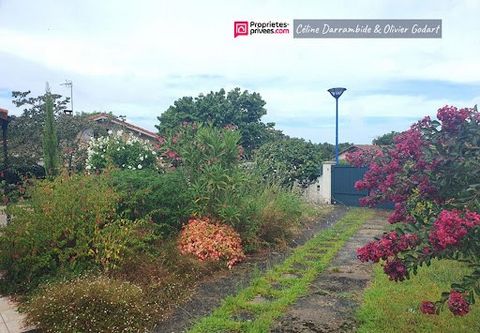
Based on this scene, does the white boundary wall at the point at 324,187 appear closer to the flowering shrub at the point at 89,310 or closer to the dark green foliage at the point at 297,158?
the dark green foliage at the point at 297,158

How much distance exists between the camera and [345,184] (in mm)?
13844

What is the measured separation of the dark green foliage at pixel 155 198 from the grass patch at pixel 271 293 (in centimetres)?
179

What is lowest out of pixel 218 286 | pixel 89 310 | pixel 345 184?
pixel 218 286

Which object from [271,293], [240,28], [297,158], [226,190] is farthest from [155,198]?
[297,158]

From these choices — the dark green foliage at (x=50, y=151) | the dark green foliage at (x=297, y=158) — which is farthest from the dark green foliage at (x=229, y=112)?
the dark green foliage at (x=50, y=151)

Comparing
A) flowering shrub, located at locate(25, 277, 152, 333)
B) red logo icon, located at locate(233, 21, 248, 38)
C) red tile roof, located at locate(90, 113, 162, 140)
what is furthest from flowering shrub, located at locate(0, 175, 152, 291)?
red tile roof, located at locate(90, 113, 162, 140)

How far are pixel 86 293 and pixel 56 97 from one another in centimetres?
1842

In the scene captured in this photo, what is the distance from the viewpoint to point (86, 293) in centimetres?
358

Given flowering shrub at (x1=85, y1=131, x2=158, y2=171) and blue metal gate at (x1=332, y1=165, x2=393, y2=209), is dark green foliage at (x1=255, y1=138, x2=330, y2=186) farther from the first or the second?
flowering shrub at (x1=85, y1=131, x2=158, y2=171)

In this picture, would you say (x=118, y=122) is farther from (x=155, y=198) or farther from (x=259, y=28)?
(x=155, y=198)

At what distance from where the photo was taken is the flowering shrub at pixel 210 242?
219 inches

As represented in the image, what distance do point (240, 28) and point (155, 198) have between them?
4.25 m

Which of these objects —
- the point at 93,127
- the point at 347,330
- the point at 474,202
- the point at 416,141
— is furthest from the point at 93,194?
the point at 93,127

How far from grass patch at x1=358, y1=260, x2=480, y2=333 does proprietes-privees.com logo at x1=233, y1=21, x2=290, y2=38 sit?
5109 millimetres
